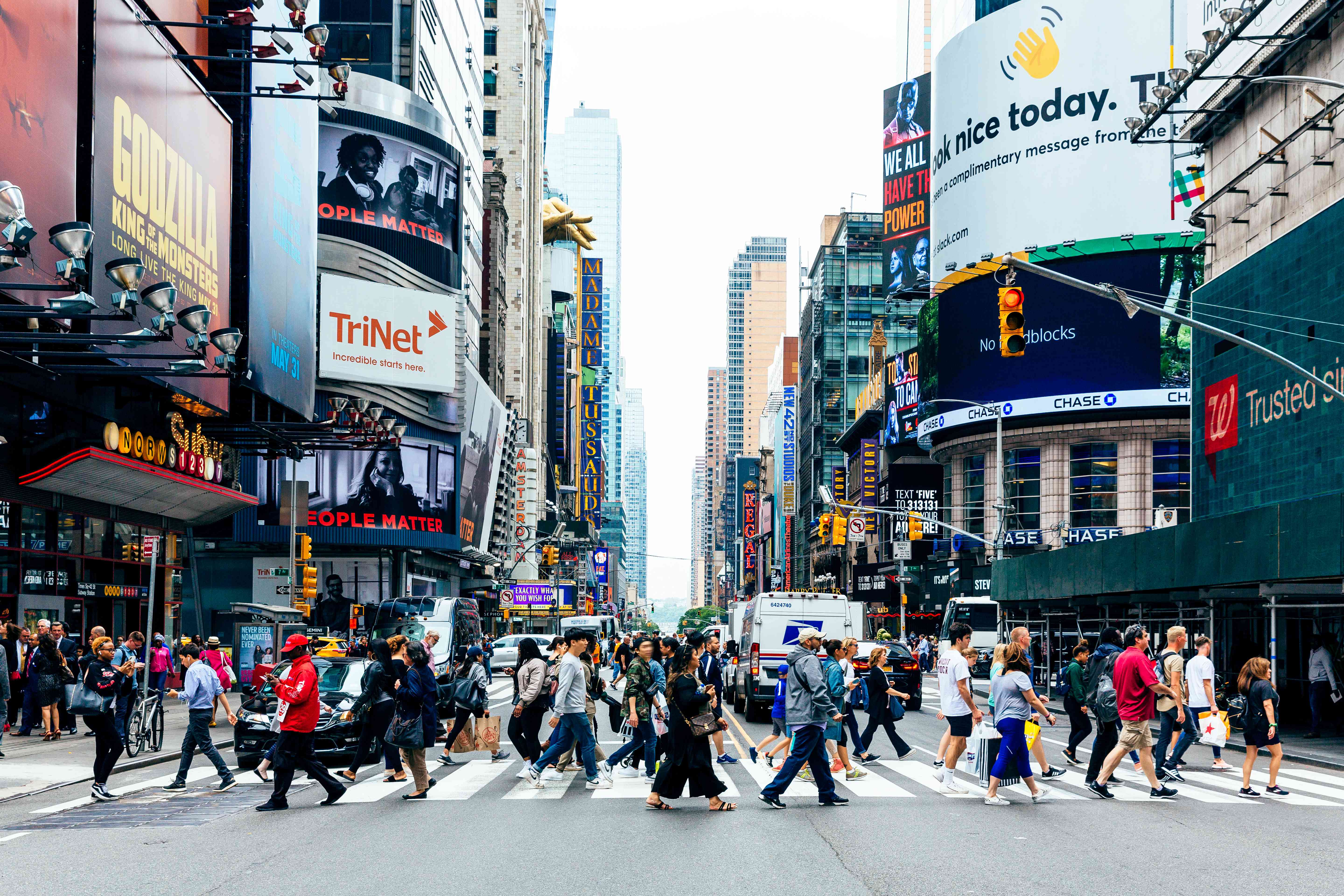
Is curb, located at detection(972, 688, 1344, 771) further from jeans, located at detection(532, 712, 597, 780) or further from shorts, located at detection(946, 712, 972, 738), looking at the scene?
jeans, located at detection(532, 712, 597, 780)

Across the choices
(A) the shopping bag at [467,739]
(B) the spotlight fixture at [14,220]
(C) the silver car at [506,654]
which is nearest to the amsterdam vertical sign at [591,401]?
(C) the silver car at [506,654]

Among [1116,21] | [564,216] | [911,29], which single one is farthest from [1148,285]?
[564,216]

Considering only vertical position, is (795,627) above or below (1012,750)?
above

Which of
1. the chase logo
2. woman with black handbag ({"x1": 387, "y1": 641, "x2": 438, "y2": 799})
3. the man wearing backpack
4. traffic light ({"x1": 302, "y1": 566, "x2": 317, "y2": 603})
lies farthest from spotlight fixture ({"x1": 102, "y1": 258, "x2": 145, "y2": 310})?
traffic light ({"x1": 302, "y1": 566, "x2": 317, "y2": 603})

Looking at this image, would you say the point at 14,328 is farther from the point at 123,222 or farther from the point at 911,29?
the point at 911,29

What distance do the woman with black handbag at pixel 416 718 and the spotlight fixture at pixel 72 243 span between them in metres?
6.12

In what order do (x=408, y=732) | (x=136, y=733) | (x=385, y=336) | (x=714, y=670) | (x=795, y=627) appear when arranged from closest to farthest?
(x=408, y=732) → (x=136, y=733) → (x=714, y=670) → (x=795, y=627) → (x=385, y=336)

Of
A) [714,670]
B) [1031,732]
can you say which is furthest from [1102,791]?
[714,670]

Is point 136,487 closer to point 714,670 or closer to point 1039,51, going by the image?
point 714,670

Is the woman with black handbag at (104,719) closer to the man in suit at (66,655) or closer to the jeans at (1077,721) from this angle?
the man in suit at (66,655)

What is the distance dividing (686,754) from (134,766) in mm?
9093

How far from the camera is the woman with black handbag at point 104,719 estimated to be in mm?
14414

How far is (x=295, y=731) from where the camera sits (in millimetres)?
13844

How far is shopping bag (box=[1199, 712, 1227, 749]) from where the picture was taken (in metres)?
16.5
